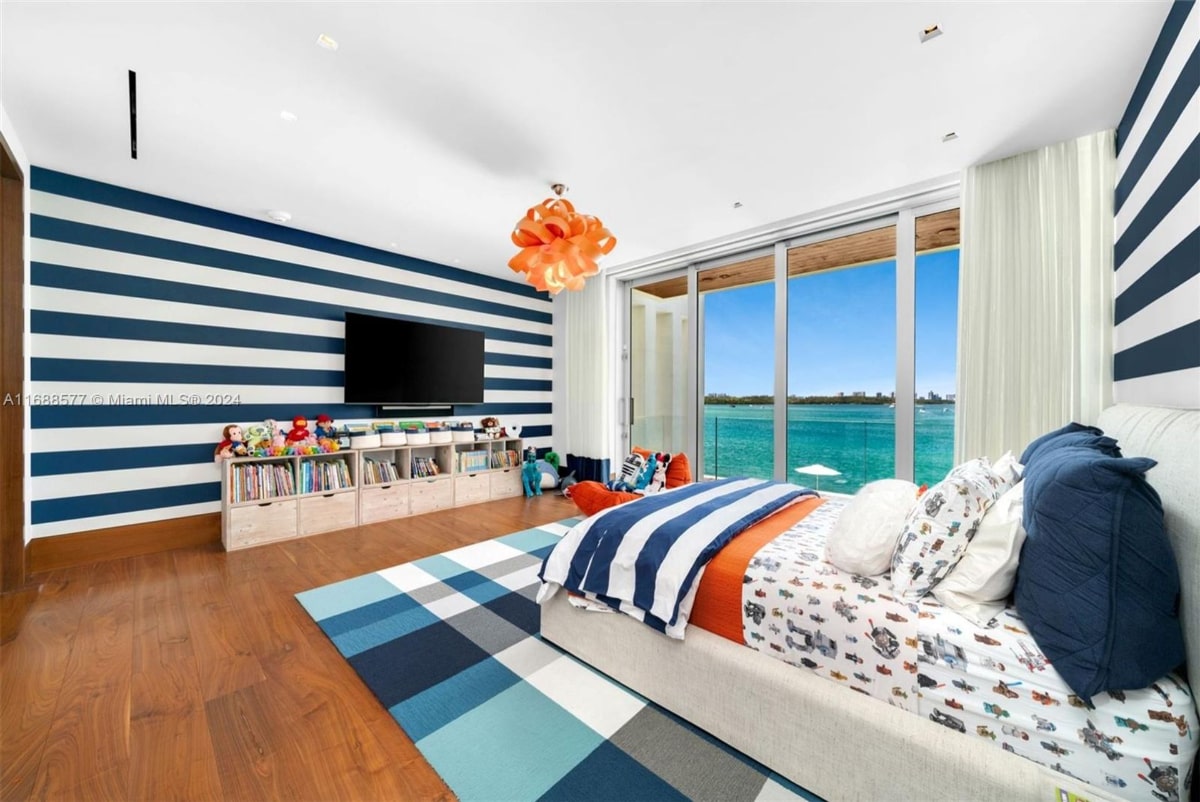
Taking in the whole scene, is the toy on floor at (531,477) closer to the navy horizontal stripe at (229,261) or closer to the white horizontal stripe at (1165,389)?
the navy horizontal stripe at (229,261)

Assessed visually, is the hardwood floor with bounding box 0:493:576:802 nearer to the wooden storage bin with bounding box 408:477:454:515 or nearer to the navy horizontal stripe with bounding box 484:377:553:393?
the wooden storage bin with bounding box 408:477:454:515

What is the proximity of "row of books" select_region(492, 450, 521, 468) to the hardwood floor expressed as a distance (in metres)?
2.31

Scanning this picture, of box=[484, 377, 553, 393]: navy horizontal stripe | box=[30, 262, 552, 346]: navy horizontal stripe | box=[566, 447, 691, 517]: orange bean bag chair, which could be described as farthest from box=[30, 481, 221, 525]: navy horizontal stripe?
box=[566, 447, 691, 517]: orange bean bag chair

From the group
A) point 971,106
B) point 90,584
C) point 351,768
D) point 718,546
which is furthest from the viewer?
point 90,584

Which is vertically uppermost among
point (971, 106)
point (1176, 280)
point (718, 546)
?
point (971, 106)

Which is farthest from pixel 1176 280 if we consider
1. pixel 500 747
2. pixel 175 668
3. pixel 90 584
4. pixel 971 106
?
pixel 90 584

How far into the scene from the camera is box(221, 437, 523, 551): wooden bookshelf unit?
3482mm

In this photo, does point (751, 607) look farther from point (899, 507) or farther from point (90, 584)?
point (90, 584)

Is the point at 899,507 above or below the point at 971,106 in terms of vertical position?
below

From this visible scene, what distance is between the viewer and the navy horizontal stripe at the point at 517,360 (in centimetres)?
541

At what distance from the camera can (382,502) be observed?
4.21 meters

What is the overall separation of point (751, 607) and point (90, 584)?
3884 millimetres

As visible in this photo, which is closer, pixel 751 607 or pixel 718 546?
pixel 751 607

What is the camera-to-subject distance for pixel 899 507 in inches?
61.5
